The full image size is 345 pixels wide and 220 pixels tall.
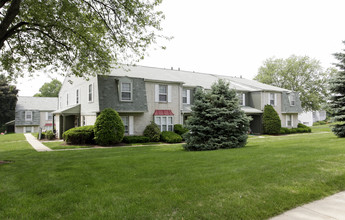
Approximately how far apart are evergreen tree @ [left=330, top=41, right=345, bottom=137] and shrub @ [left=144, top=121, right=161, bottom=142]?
42.8ft

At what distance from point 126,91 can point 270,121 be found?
54.3ft

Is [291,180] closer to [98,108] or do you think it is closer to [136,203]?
[136,203]

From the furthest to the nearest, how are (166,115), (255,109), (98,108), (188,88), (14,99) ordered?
(14,99)
(255,109)
(188,88)
(166,115)
(98,108)

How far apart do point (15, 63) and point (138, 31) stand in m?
8.01

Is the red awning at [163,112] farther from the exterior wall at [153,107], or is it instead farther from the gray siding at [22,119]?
the gray siding at [22,119]

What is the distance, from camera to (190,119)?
13.2m

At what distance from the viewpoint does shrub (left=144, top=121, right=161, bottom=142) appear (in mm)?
19156

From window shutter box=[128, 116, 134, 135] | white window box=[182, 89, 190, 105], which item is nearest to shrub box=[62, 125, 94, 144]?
window shutter box=[128, 116, 134, 135]

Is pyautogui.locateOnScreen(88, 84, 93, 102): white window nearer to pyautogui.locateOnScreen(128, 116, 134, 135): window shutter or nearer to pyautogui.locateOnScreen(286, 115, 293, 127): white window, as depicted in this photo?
pyautogui.locateOnScreen(128, 116, 134, 135): window shutter

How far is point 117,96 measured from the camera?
1886cm

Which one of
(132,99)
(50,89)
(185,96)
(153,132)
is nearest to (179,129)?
(153,132)

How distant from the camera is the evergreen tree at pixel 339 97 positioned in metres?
15.2

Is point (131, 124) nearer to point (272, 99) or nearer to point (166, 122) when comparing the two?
point (166, 122)

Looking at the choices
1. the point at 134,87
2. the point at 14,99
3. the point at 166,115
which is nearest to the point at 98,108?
the point at 134,87
